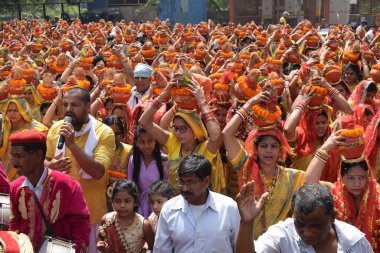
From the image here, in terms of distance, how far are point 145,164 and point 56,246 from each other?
1934 millimetres

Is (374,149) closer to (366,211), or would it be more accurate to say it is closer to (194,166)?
(366,211)

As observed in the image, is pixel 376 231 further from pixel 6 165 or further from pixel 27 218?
pixel 6 165

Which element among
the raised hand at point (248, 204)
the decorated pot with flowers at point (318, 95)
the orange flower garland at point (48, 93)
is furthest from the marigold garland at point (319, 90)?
the orange flower garland at point (48, 93)

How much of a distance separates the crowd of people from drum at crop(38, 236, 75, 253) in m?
0.04

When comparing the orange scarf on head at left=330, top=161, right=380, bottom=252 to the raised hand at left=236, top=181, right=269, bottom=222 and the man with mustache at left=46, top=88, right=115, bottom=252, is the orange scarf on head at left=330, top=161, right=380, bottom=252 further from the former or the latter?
the man with mustache at left=46, top=88, right=115, bottom=252

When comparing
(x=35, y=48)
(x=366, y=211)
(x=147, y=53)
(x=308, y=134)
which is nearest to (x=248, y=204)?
(x=366, y=211)

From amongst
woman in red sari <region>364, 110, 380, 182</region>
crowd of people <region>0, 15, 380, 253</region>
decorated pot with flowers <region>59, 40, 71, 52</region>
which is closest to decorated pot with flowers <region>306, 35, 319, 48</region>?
crowd of people <region>0, 15, 380, 253</region>

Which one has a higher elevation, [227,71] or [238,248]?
[227,71]

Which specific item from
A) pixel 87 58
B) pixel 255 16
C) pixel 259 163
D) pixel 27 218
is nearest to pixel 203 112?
pixel 259 163

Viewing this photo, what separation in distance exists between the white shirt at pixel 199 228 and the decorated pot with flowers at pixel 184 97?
1.53m

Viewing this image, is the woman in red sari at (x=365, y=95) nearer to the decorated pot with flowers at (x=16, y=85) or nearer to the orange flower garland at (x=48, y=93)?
the orange flower garland at (x=48, y=93)

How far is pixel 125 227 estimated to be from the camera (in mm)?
4434

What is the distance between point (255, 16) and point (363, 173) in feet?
85.5

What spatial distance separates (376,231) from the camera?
3.82 meters
